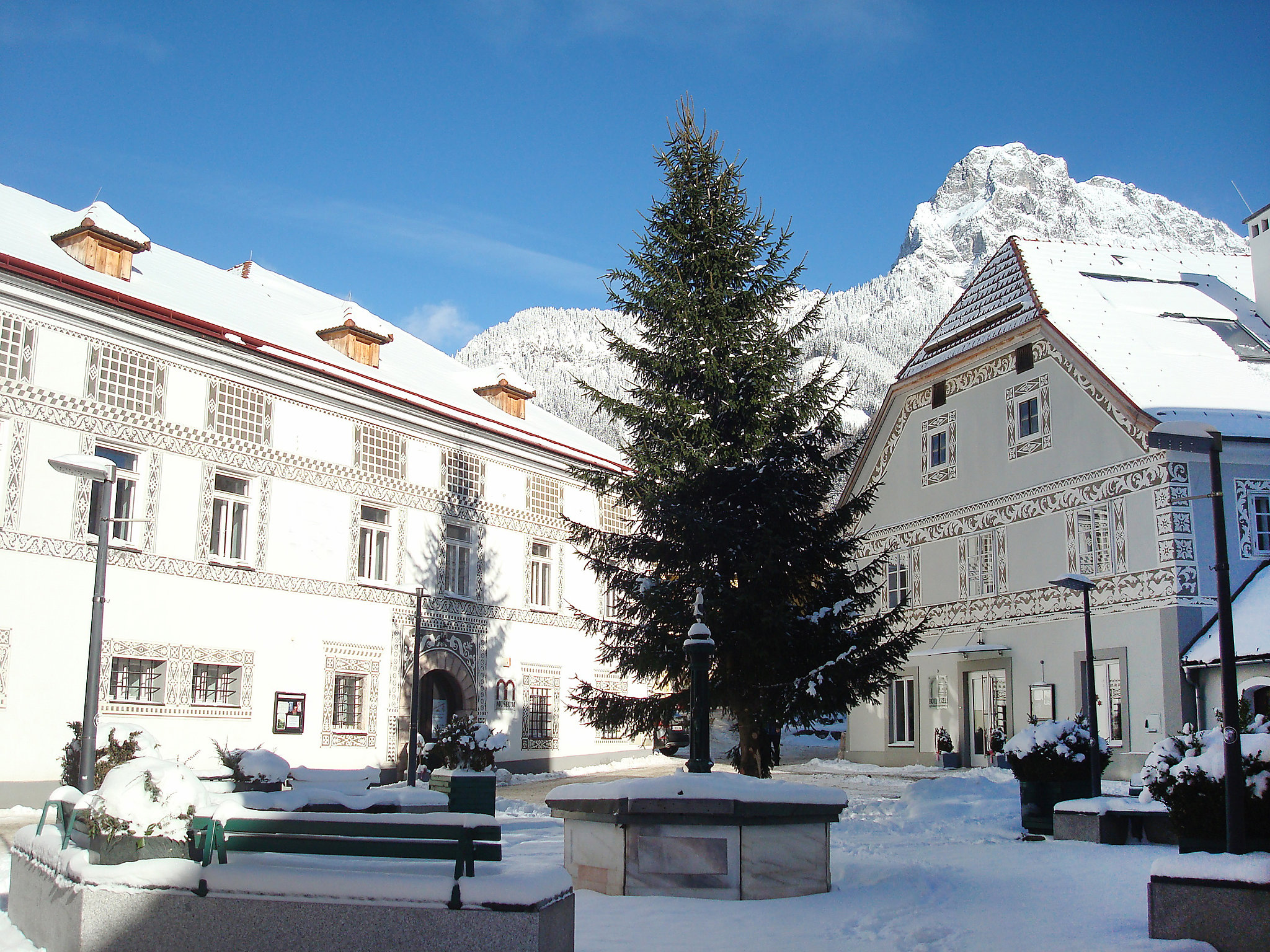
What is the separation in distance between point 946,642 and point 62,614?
2218cm

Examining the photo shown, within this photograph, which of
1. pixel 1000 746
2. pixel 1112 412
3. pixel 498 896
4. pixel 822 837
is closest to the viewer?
pixel 498 896

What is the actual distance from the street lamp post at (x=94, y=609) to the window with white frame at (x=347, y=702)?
12283 millimetres

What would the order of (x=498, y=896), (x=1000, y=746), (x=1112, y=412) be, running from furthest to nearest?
(x=1000, y=746)
(x=1112, y=412)
(x=498, y=896)

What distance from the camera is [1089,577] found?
27.5 metres

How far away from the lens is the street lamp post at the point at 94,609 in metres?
12.2

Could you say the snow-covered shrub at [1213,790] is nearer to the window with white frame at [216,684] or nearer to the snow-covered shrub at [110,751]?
the snow-covered shrub at [110,751]

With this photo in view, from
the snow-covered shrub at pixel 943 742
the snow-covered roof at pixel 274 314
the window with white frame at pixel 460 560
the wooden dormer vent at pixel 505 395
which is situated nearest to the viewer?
the snow-covered roof at pixel 274 314

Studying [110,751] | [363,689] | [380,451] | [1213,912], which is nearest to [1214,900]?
[1213,912]

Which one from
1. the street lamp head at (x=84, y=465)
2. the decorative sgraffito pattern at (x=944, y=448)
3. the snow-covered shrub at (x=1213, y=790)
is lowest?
the snow-covered shrub at (x=1213, y=790)

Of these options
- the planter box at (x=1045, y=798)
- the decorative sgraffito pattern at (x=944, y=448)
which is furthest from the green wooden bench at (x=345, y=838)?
the decorative sgraffito pattern at (x=944, y=448)

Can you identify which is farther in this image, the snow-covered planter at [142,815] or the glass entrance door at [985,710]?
the glass entrance door at [985,710]

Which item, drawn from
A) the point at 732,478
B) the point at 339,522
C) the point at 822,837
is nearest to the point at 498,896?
the point at 822,837

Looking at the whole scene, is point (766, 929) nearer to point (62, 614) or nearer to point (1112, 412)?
point (62, 614)

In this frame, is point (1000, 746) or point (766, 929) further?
point (1000, 746)
